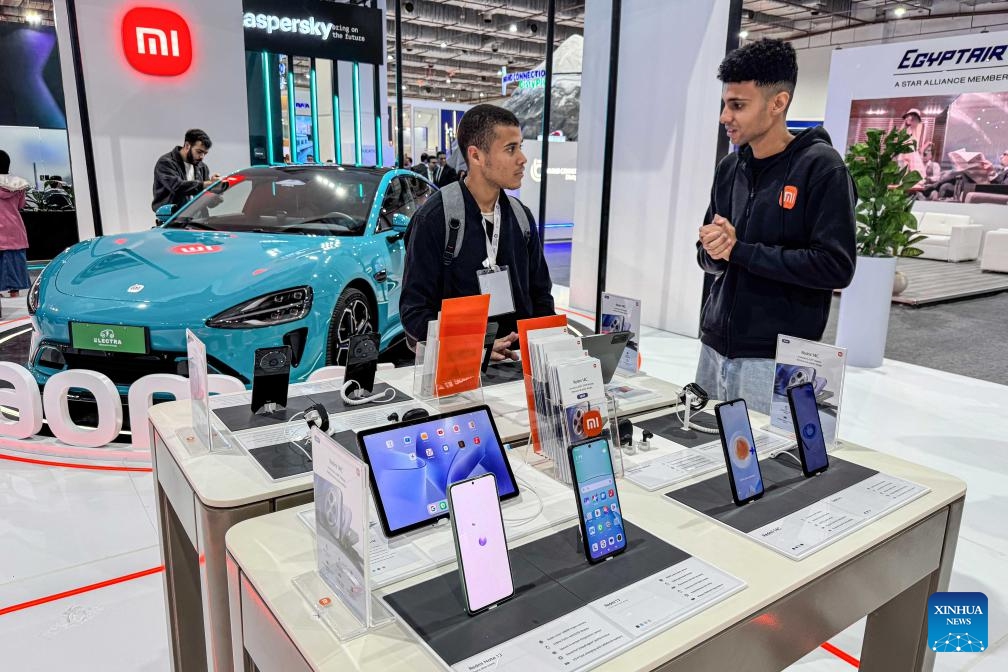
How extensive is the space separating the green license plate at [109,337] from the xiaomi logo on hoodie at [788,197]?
8.41 feet

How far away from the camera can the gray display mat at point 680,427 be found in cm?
164

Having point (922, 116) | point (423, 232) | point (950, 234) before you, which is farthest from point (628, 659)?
point (950, 234)

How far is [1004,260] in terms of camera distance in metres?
10.6

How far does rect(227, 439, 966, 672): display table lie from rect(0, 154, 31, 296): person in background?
6245 millimetres

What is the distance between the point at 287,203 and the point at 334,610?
3.48 metres

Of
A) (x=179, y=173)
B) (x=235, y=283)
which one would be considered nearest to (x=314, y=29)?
(x=179, y=173)

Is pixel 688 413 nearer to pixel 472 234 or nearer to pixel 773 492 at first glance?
pixel 773 492

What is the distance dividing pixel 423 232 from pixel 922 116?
10.8 m

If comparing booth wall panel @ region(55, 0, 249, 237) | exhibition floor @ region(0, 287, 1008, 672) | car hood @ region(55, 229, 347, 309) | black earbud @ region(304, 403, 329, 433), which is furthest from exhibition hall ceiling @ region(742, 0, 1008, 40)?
black earbud @ region(304, 403, 329, 433)

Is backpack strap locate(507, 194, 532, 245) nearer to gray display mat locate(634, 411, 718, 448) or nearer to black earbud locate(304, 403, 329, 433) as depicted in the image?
gray display mat locate(634, 411, 718, 448)

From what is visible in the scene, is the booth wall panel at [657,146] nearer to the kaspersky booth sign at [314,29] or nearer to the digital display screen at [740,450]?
the kaspersky booth sign at [314,29]

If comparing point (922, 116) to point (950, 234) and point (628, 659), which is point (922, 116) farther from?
point (628, 659)

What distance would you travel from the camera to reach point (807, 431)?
1454mm

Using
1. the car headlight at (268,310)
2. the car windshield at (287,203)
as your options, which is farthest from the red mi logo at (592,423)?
the car windshield at (287,203)
